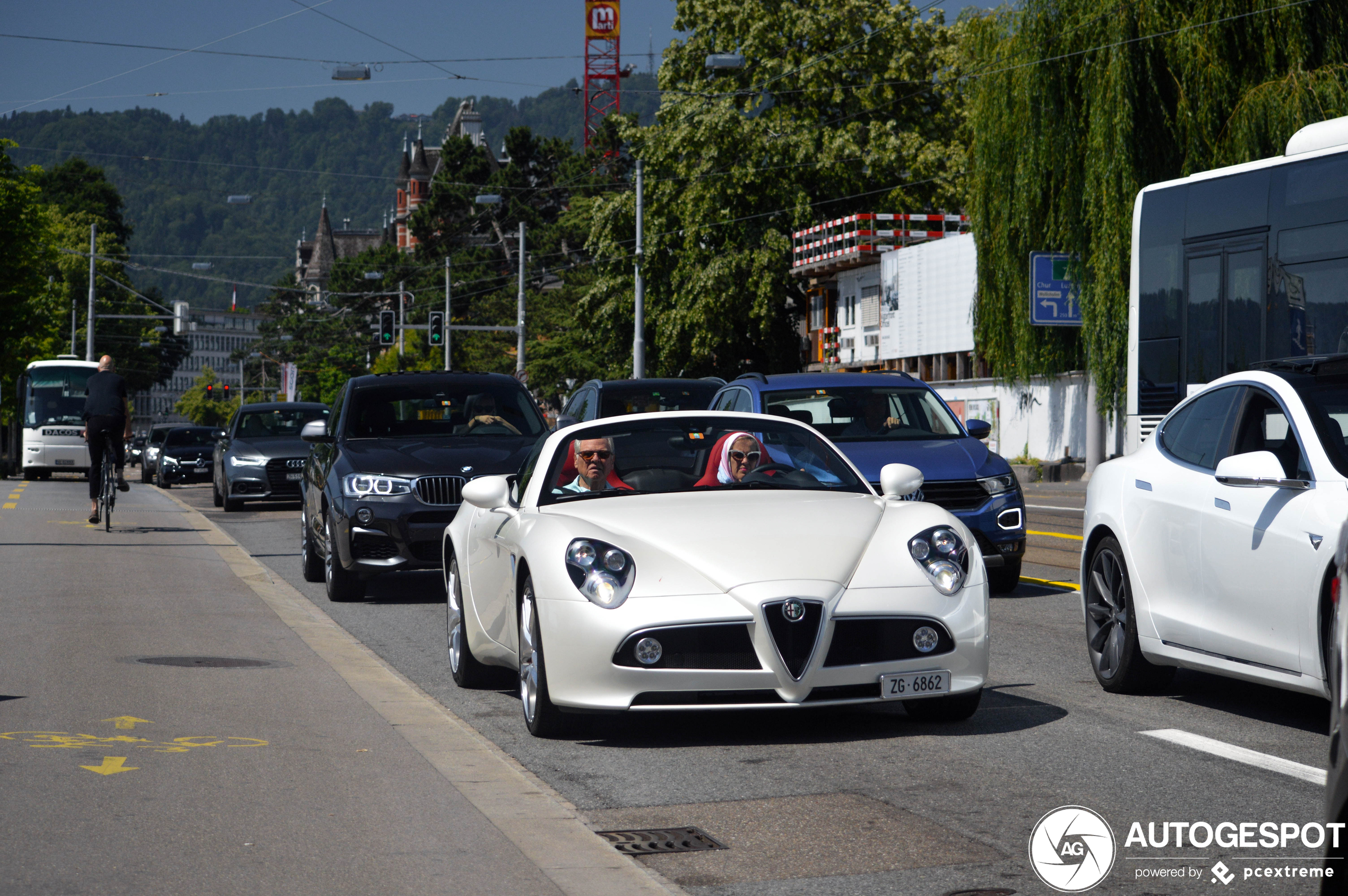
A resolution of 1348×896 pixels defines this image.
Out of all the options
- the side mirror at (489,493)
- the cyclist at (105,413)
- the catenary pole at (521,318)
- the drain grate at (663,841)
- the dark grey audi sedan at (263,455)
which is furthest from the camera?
the catenary pole at (521,318)

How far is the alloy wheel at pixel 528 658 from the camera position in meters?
7.16

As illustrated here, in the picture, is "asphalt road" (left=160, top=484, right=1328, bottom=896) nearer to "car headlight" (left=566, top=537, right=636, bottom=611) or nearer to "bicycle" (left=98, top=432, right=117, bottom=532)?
"car headlight" (left=566, top=537, right=636, bottom=611)

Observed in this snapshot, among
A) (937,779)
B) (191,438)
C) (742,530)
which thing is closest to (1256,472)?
(937,779)

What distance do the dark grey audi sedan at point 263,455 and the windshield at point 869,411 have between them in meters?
12.5

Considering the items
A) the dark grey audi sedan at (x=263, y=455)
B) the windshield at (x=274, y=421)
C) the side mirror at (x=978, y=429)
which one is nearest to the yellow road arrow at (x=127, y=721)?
the side mirror at (x=978, y=429)

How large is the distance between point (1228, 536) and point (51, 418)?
139 feet

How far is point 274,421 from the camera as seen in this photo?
27891mm

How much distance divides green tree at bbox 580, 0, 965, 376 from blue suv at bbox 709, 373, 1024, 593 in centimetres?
3649

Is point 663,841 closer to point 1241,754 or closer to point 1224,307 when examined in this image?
point 1241,754

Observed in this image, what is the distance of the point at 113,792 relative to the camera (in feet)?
19.6

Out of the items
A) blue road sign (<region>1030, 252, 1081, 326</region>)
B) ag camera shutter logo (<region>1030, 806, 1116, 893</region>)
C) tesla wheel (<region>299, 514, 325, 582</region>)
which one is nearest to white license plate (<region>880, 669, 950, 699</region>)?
ag camera shutter logo (<region>1030, 806, 1116, 893</region>)

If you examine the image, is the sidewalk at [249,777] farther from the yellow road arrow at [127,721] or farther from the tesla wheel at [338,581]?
the tesla wheel at [338,581]

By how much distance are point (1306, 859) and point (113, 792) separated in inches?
153

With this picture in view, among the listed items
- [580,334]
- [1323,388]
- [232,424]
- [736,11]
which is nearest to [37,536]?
[232,424]
